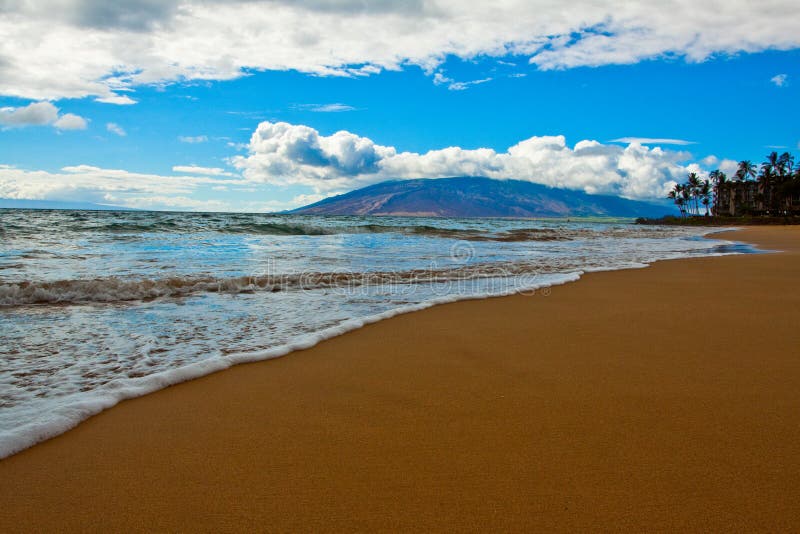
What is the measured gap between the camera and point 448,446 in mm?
2123

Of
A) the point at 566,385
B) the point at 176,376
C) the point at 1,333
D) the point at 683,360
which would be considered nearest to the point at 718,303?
the point at 683,360

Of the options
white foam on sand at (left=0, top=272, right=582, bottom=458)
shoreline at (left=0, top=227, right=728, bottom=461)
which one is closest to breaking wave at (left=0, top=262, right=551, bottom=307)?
shoreline at (left=0, top=227, right=728, bottom=461)

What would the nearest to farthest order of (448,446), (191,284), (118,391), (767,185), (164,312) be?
1. (448,446)
2. (118,391)
3. (164,312)
4. (191,284)
5. (767,185)

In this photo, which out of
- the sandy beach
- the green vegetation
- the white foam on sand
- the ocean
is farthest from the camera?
the green vegetation

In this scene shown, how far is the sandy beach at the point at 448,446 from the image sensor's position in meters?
1.66

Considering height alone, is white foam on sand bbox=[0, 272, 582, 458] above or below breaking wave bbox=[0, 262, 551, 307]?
below

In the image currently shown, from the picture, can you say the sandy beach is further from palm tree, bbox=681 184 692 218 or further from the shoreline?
palm tree, bbox=681 184 692 218

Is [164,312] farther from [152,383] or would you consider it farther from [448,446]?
[448,446]

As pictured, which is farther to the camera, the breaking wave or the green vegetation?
the green vegetation

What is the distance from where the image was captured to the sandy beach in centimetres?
166

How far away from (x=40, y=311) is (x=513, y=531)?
18.7ft

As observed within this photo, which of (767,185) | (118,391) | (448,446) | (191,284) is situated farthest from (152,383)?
(767,185)

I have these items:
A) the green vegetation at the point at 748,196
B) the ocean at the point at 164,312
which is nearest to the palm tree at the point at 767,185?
the green vegetation at the point at 748,196

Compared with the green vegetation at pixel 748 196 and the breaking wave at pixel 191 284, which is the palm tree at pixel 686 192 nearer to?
the green vegetation at pixel 748 196
